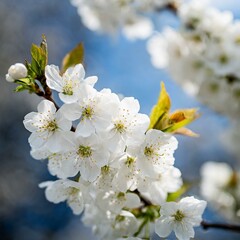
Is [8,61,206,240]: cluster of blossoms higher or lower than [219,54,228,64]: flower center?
lower

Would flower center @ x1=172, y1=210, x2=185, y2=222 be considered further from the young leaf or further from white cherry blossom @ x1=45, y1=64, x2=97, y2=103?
white cherry blossom @ x1=45, y1=64, x2=97, y2=103

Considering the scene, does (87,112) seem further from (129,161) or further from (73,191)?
(73,191)

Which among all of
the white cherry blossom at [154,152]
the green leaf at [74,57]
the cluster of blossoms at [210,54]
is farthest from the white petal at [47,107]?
the cluster of blossoms at [210,54]

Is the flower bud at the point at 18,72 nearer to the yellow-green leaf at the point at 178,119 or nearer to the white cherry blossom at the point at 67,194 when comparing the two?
the white cherry blossom at the point at 67,194

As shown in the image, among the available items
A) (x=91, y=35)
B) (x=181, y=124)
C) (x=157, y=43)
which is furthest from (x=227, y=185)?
(x=91, y=35)

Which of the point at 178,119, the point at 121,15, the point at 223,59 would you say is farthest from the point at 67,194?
the point at 121,15

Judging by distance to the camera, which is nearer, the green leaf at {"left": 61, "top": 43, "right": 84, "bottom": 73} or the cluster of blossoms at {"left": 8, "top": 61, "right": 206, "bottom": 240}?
the cluster of blossoms at {"left": 8, "top": 61, "right": 206, "bottom": 240}

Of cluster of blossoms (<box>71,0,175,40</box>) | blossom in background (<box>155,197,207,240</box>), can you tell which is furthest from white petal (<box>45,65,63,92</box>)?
cluster of blossoms (<box>71,0,175,40</box>)
